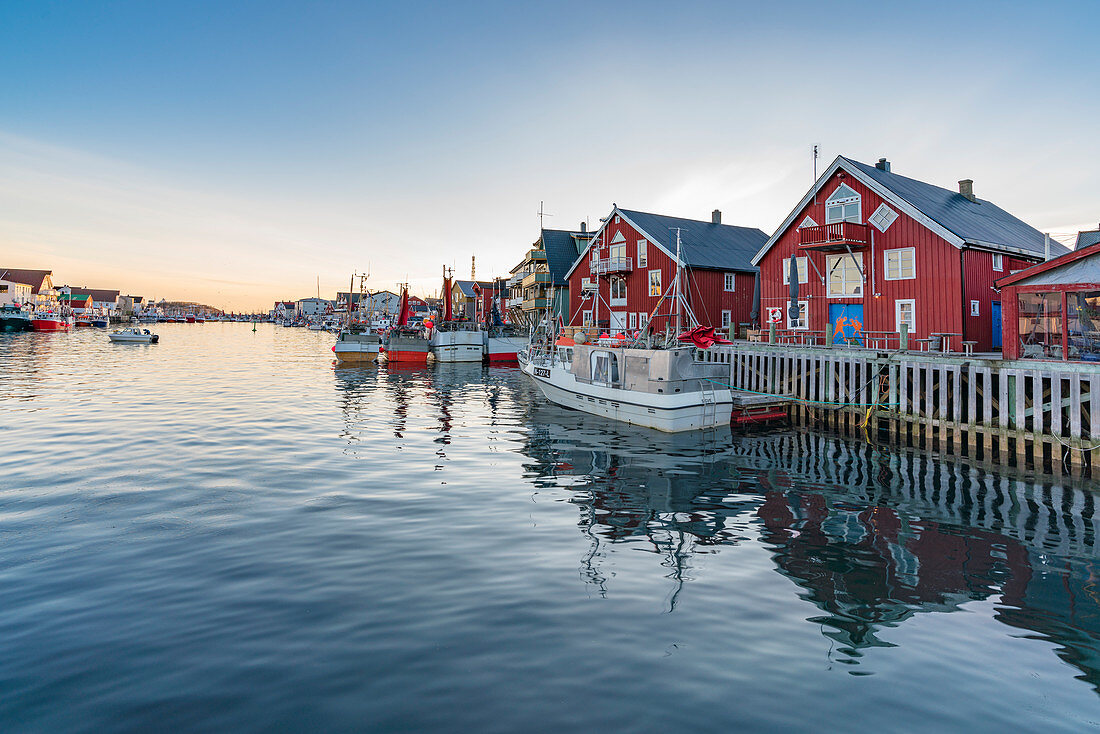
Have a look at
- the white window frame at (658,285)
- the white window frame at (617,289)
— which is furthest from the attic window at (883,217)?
the white window frame at (617,289)

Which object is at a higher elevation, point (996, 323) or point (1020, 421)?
point (996, 323)

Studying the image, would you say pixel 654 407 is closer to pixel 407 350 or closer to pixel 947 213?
pixel 947 213

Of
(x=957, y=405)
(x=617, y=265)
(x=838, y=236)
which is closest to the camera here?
(x=957, y=405)

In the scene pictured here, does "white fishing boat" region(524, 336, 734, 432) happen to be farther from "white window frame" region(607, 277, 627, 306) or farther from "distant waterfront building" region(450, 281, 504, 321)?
"distant waterfront building" region(450, 281, 504, 321)

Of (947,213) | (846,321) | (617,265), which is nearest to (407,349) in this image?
(617,265)

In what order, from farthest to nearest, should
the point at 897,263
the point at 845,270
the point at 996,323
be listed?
the point at 845,270 < the point at 897,263 < the point at 996,323

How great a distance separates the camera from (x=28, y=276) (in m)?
144

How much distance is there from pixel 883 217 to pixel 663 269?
56.2ft

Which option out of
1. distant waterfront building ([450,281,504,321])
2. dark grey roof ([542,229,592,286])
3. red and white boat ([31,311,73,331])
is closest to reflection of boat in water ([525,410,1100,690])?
dark grey roof ([542,229,592,286])

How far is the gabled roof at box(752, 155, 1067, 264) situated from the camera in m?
A: 27.4

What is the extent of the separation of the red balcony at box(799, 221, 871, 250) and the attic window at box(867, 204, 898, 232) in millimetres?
461

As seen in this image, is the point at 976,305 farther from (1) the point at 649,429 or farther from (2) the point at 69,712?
(2) the point at 69,712

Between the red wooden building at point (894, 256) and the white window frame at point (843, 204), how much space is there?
0.18 ft

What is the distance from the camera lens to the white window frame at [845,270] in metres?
30.6
